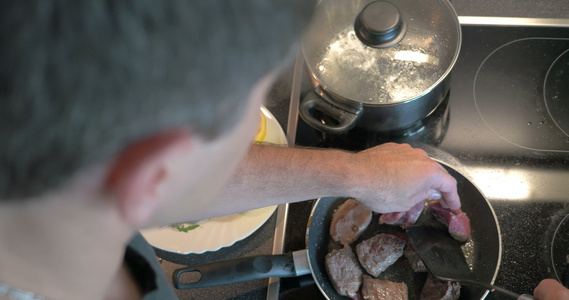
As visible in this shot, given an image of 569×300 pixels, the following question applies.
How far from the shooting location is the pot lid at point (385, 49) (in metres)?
1.07

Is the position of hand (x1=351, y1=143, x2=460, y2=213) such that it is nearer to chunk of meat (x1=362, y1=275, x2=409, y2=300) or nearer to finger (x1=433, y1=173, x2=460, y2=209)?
finger (x1=433, y1=173, x2=460, y2=209)

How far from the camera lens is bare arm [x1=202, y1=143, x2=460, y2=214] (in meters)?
0.91

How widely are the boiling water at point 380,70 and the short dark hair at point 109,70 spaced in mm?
678

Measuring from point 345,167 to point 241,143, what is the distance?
0.46 m

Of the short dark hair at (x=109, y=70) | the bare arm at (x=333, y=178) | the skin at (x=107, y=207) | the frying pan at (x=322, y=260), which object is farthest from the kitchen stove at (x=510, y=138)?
the short dark hair at (x=109, y=70)

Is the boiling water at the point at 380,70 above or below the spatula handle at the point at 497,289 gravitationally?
above

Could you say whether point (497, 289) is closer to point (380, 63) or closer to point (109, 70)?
point (380, 63)

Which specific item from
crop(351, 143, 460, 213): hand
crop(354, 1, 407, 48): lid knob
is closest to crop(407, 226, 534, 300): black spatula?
crop(351, 143, 460, 213): hand

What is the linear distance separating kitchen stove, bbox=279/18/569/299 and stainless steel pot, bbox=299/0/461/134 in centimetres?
7

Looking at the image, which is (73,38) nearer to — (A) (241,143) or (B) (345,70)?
(A) (241,143)

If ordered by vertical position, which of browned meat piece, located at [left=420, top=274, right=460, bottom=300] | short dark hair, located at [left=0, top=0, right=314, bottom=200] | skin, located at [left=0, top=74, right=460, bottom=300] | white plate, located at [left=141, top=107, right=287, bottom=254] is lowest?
browned meat piece, located at [left=420, top=274, right=460, bottom=300]

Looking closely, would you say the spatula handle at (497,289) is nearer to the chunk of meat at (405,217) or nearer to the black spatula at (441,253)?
the black spatula at (441,253)

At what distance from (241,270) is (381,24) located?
1.96 feet

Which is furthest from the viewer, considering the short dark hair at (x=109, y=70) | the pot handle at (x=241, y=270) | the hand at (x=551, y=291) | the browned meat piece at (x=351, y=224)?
the browned meat piece at (x=351, y=224)
